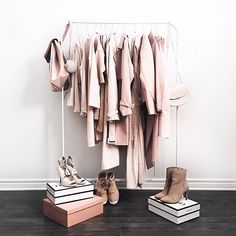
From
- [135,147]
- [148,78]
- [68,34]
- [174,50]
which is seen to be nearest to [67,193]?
[135,147]

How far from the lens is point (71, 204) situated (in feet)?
8.10

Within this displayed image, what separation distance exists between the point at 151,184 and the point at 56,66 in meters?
1.35

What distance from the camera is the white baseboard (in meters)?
3.10

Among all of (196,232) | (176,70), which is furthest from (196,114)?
(196,232)

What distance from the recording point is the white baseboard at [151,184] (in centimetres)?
310

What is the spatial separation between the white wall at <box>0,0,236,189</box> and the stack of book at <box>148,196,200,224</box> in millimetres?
590

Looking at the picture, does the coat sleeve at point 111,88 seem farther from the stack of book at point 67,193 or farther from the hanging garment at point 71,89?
the stack of book at point 67,193

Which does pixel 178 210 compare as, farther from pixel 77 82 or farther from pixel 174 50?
pixel 174 50

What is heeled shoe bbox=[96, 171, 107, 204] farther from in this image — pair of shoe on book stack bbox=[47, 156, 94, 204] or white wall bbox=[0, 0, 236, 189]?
white wall bbox=[0, 0, 236, 189]

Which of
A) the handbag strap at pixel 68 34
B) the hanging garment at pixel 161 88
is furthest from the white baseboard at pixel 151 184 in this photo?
the handbag strap at pixel 68 34

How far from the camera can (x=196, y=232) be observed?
2.29m

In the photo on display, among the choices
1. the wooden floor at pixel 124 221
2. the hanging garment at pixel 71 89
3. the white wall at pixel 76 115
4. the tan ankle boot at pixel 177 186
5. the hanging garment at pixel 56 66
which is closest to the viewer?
the wooden floor at pixel 124 221

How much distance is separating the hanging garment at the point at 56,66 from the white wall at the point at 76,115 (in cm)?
35

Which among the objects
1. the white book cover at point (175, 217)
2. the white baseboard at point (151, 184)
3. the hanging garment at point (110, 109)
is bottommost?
the white book cover at point (175, 217)
